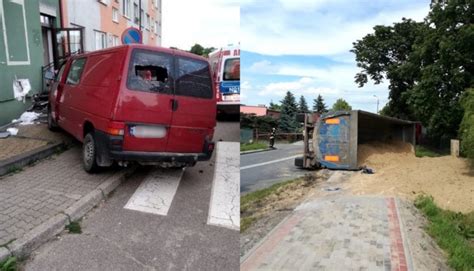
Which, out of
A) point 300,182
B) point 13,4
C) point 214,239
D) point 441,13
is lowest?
point 300,182

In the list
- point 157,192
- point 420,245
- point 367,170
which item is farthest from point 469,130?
point 157,192

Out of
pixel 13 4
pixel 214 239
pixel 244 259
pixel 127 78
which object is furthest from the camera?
pixel 13 4

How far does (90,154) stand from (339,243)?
120 inches

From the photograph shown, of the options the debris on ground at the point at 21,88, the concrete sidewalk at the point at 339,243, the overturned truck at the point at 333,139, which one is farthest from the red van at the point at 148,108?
the overturned truck at the point at 333,139

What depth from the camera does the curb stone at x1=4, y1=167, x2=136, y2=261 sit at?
3201mm

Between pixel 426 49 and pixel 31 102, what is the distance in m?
17.7

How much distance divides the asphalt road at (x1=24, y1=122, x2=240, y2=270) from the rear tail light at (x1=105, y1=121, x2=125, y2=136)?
69 cm

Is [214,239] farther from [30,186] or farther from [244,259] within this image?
[30,186]

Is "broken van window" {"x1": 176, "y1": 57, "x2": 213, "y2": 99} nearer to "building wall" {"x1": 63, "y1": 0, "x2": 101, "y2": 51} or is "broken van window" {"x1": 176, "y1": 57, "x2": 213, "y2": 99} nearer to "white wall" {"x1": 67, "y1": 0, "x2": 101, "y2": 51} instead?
"building wall" {"x1": 63, "y1": 0, "x2": 101, "y2": 51}

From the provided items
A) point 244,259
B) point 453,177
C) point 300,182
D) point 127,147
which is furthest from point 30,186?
point 453,177

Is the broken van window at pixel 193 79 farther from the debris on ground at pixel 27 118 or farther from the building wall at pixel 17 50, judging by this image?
the debris on ground at pixel 27 118

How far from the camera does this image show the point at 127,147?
15.6 ft

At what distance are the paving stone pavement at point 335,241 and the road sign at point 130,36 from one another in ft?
14.3

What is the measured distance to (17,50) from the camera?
8.48 metres
